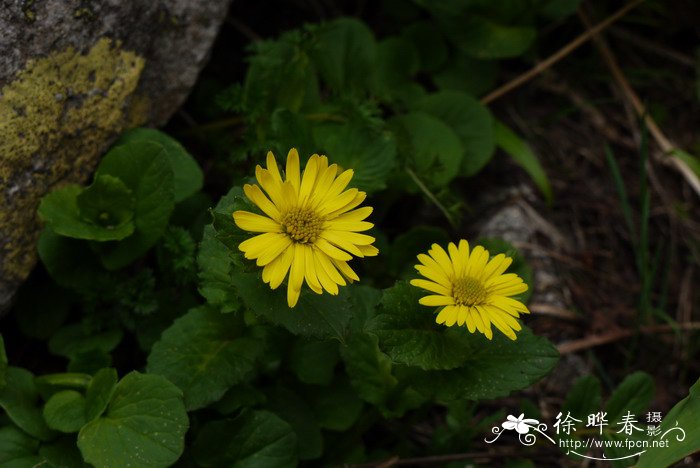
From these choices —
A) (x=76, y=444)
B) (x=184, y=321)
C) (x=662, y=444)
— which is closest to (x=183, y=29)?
(x=184, y=321)

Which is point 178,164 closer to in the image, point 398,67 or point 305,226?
point 305,226

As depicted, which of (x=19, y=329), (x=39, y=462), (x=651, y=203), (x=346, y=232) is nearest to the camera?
(x=346, y=232)

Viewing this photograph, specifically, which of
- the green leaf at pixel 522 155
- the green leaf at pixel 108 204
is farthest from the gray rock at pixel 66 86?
the green leaf at pixel 522 155

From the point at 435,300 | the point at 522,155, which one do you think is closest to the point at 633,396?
the point at 435,300

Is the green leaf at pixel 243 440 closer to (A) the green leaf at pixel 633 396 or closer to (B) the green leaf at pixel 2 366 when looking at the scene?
(B) the green leaf at pixel 2 366

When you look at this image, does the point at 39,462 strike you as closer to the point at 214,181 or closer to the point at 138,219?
the point at 138,219

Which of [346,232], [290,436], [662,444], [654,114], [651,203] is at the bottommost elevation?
[290,436]

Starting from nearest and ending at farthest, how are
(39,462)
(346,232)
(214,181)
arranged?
(346,232), (39,462), (214,181)

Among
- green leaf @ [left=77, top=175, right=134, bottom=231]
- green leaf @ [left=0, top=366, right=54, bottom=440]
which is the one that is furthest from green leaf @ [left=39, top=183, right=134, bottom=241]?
green leaf @ [left=0, top=366, right=54, bottom=440]
